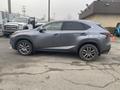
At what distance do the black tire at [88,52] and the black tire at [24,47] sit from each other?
7.46 ft

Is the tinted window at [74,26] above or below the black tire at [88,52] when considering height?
above

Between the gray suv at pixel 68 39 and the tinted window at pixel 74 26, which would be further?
the tinted window at pixel 74 26

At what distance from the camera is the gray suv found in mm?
8102

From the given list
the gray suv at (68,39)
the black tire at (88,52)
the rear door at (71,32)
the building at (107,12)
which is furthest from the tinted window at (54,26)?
the building at (107,12)

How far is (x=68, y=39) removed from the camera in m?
8.33

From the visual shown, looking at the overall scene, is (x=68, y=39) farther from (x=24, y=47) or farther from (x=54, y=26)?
(x=24, y=47)

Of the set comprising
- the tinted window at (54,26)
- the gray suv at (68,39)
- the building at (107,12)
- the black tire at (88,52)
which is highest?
the building at (107,12)

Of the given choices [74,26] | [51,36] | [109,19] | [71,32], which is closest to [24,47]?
[51,36]

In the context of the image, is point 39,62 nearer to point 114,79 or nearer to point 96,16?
point 114,79

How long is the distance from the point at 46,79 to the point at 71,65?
191 cm

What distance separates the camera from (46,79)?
557 cm

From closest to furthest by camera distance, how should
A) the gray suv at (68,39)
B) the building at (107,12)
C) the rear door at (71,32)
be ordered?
the gray suv at (68,39) < the rear door at (71,32) < the building at (107,12)

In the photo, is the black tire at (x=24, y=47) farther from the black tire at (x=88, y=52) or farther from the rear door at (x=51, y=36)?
the black tire at (x=88, y=52)

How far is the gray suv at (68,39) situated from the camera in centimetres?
810
